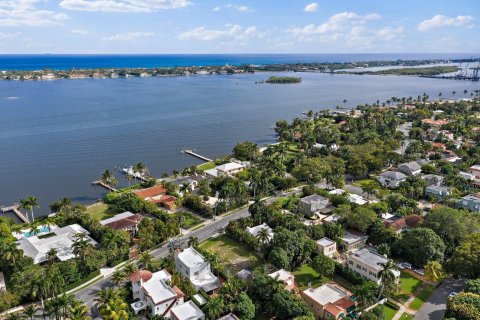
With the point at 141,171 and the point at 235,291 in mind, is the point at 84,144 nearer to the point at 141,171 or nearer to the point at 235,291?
the point at 141,171

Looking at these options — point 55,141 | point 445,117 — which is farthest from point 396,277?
point 445,117

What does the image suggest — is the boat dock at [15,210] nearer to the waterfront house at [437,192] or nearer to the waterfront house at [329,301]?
the waterfront house at [329,301]

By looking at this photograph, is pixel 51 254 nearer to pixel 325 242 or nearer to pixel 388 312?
pixel 325 242

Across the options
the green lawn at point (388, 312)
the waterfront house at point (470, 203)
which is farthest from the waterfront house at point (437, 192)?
the green lawn at point (388, 312)

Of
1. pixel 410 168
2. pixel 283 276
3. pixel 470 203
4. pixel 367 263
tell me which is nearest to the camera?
pixel 283 276

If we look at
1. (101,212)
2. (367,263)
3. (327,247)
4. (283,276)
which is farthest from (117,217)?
(367,263)

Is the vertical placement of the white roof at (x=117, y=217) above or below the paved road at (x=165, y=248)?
above
